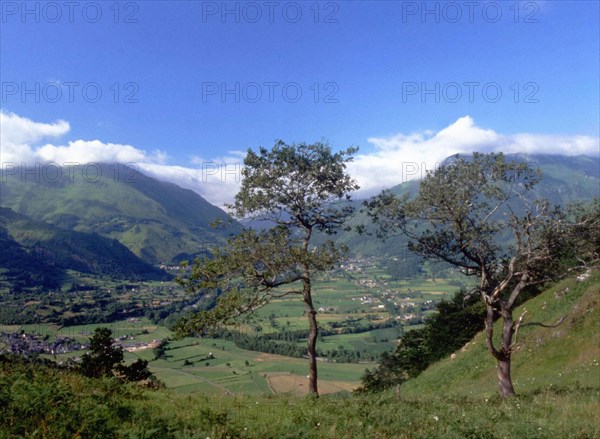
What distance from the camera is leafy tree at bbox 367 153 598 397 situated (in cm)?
1973

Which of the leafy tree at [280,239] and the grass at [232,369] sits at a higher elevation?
the leafy tree at [280,239]

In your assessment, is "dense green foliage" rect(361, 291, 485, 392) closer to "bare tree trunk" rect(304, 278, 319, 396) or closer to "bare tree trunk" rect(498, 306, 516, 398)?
"bare tree trunk" rect(498, 306, 516, 398)

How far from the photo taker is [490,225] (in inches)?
826

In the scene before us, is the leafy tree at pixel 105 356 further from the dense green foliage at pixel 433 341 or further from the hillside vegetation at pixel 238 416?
the dense green foliage at pixel 433 341

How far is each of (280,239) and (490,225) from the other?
11.4 meters

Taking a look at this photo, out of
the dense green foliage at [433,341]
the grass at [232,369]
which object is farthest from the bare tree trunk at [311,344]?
the grass at [232,369]

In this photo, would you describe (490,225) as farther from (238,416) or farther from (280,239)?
(238,416)

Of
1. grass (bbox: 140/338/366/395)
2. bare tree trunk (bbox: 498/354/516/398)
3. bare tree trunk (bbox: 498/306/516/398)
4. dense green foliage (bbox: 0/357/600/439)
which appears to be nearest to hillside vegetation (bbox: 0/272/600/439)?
dense green foliage (bbox: 0/357/600/439)

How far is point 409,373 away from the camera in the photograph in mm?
57156

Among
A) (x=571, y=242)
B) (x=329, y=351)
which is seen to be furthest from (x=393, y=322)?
(x=571, y=242)

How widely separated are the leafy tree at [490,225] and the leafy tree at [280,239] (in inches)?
158

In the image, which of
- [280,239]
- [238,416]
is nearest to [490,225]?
[280,239]

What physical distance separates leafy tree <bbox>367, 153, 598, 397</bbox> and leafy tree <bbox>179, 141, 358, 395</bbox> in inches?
158

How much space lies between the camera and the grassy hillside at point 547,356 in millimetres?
25250
